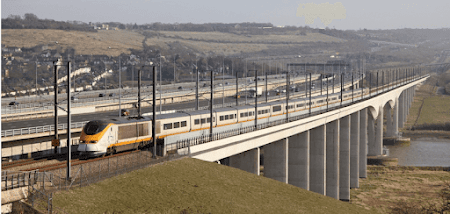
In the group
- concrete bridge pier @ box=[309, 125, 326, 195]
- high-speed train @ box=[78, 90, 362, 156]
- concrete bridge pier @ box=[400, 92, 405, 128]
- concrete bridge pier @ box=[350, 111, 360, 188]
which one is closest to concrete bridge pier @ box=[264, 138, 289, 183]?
high-speed train @ box=[78, 90, 362, 156]

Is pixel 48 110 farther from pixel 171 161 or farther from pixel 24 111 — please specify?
pixel 171 161

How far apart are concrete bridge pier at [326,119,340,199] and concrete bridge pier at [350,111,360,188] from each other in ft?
31.3

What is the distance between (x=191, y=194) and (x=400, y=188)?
63.1m

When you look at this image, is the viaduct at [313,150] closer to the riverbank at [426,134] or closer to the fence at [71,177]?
the fence at [71,177]

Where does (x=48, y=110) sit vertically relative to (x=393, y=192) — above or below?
above

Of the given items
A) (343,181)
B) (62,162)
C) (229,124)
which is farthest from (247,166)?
(343,181)

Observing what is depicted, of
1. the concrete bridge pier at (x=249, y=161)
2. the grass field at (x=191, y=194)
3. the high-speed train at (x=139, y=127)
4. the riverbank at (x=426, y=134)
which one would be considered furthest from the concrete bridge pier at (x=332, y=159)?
the riverbank at (x=426, y=134)

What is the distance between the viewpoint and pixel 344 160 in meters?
91.1

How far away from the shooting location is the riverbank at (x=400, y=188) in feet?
252

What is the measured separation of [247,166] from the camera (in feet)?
186

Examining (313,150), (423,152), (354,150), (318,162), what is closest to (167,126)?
(318,162)

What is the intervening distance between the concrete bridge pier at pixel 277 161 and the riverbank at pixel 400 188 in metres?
17.3

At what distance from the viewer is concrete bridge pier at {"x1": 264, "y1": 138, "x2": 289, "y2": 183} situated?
63.6m

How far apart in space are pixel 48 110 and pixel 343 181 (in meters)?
46.5
